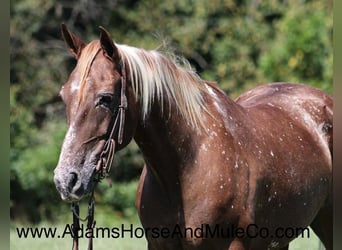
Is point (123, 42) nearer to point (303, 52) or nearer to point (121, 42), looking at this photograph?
point (121, 42)

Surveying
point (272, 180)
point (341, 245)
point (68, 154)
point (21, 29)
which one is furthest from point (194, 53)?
point (341, 245)

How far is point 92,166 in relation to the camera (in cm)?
285

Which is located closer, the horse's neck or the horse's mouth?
the horse's mouth

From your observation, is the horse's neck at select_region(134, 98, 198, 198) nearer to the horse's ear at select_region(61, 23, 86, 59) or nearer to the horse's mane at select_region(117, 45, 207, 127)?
the horse's mane at select_region(117, 45, 207, 127)

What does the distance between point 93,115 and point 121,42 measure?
923 cm

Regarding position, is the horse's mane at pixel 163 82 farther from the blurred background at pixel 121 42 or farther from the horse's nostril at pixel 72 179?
the blurred background at pixel 121 42

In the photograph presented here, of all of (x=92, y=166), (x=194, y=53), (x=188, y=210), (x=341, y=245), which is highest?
(x=341, y=245)

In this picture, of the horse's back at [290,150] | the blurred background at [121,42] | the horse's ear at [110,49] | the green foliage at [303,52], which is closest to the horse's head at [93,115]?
the horse's ear at [110,49]

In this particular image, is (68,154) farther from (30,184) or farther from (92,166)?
(30,184)

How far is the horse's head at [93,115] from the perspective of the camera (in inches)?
109

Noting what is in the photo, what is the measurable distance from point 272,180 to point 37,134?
26.7ft

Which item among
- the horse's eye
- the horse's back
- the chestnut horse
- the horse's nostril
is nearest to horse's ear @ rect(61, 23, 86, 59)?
the chestnut horse

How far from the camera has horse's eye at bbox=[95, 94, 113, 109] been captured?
2.87 metres

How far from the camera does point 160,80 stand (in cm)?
318
